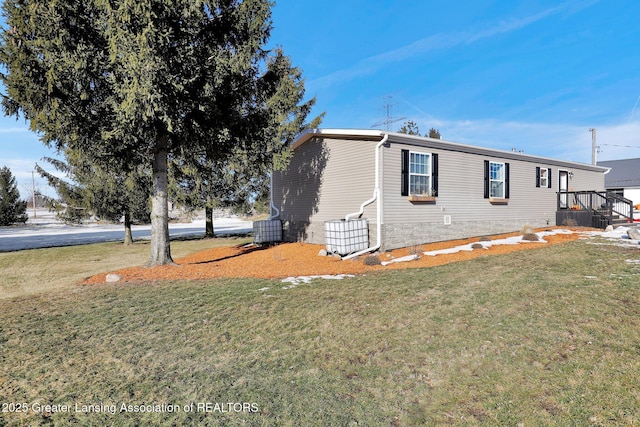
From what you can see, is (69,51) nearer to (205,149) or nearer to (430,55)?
(205,149)

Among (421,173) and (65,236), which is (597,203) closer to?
(421,173)

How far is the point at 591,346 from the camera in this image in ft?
10.9

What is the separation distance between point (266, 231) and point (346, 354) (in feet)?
34.8

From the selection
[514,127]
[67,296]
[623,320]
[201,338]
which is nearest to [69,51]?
[67,296]

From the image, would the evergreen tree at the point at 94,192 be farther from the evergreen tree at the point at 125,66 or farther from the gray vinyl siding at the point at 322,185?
the evergreen tree at the point at 125,66

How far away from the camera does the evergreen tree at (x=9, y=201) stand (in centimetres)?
3017

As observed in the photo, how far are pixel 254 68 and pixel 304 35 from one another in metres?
8.37

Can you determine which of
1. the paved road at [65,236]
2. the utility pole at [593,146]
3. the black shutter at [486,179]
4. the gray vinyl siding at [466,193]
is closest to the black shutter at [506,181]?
the gray vinyl siding at [466,193]

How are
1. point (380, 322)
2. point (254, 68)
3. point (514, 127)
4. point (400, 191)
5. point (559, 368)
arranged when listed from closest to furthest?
point (559, 368) → point (380, 322) → point (254, 68) → point (400, 191) → point (514, 127)

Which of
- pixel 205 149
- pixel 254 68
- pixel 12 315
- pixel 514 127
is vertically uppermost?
pixel 514 127

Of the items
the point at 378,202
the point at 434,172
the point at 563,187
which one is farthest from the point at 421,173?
the point at 563,187

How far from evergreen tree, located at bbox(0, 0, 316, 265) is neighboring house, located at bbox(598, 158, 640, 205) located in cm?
3552

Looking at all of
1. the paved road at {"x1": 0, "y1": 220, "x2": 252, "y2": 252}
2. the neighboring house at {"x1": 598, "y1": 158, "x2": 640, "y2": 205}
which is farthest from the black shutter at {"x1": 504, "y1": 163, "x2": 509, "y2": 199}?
the neighboring house at {"x1": 598, "y1": 158, "x2": 640, "y2": 205}

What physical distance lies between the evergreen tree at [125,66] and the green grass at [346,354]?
4.05 m
